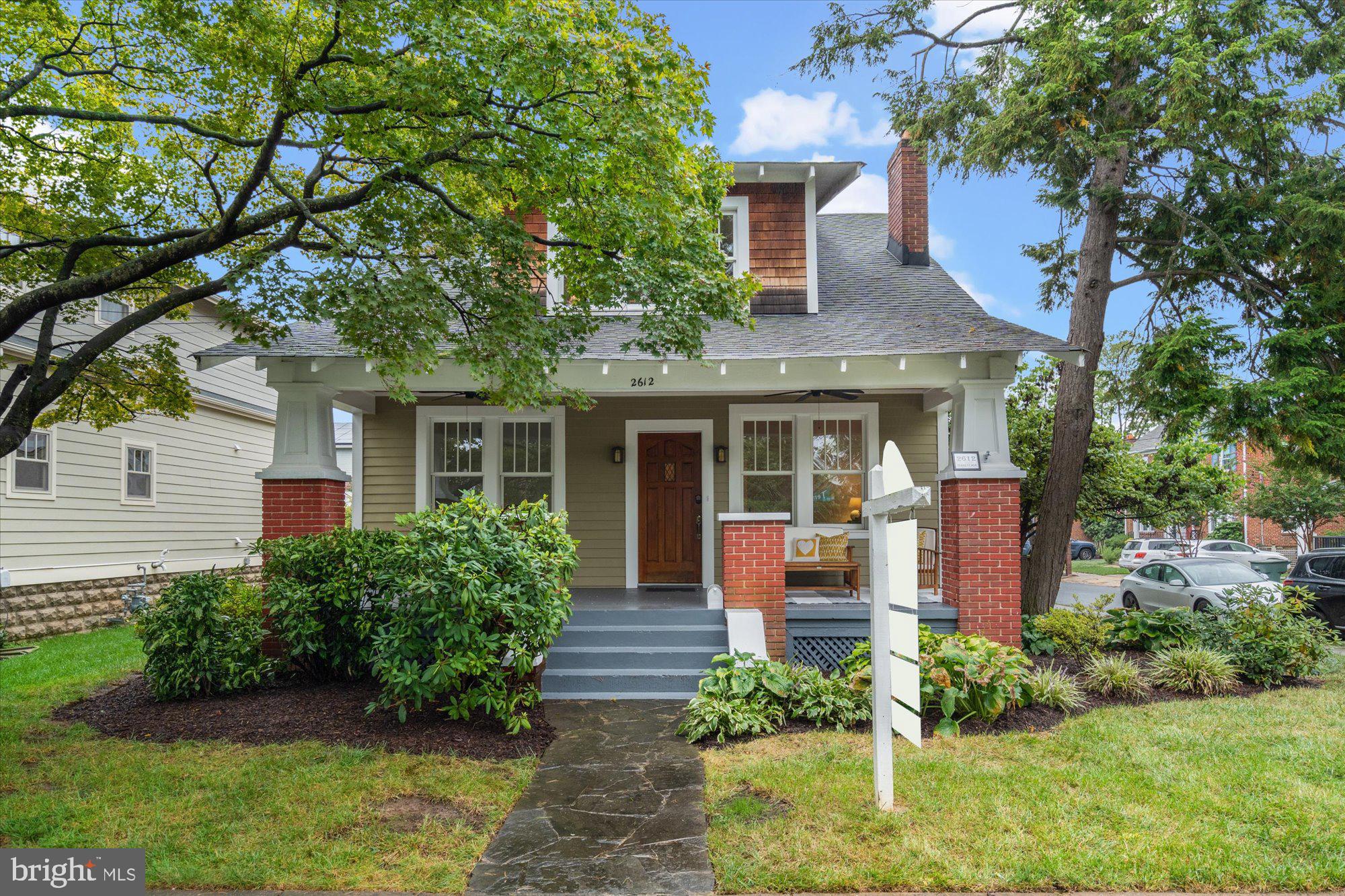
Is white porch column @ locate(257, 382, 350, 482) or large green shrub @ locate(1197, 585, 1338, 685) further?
white porch column @ locate(257, 382, 350, 482)

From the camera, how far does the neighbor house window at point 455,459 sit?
1048 centimetres

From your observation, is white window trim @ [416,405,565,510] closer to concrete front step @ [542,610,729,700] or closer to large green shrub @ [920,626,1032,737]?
concrete front step @ [542,610,729,700]

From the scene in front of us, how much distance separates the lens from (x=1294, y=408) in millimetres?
8484

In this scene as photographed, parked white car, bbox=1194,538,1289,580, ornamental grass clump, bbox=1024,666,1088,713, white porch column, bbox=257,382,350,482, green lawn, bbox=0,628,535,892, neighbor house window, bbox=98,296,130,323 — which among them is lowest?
parked white car, bbox=1194,538,1289,580

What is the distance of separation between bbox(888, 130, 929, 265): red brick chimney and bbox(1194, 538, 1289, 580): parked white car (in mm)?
14234

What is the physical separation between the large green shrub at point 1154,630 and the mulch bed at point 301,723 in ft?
21.5

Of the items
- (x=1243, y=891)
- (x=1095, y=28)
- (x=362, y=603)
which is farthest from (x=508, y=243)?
(x=1095, y=28)

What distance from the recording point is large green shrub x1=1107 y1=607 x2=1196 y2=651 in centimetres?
862

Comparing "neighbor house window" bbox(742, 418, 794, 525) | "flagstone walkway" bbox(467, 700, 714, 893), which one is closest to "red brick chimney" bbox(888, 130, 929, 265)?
"neighbor house window" bbox(742, 418, 794, 525)

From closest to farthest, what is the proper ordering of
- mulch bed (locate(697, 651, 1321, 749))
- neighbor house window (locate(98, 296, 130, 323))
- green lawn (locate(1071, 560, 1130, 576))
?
mulch bed (locate(697, 651, 1321, 749)), neighbor house window (locate(98, 296, 130, 323)), green lawn (locate(1071, 560, 1130, 576))

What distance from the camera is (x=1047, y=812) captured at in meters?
4.52

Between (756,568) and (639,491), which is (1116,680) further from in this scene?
(639,491)

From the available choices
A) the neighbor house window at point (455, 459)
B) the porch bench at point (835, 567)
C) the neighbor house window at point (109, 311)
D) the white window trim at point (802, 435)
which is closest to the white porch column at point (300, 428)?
the neighbor house window at point (455, 459)

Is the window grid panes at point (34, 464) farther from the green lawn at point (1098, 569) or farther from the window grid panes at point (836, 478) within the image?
the green lawn at point (1098, 569)
